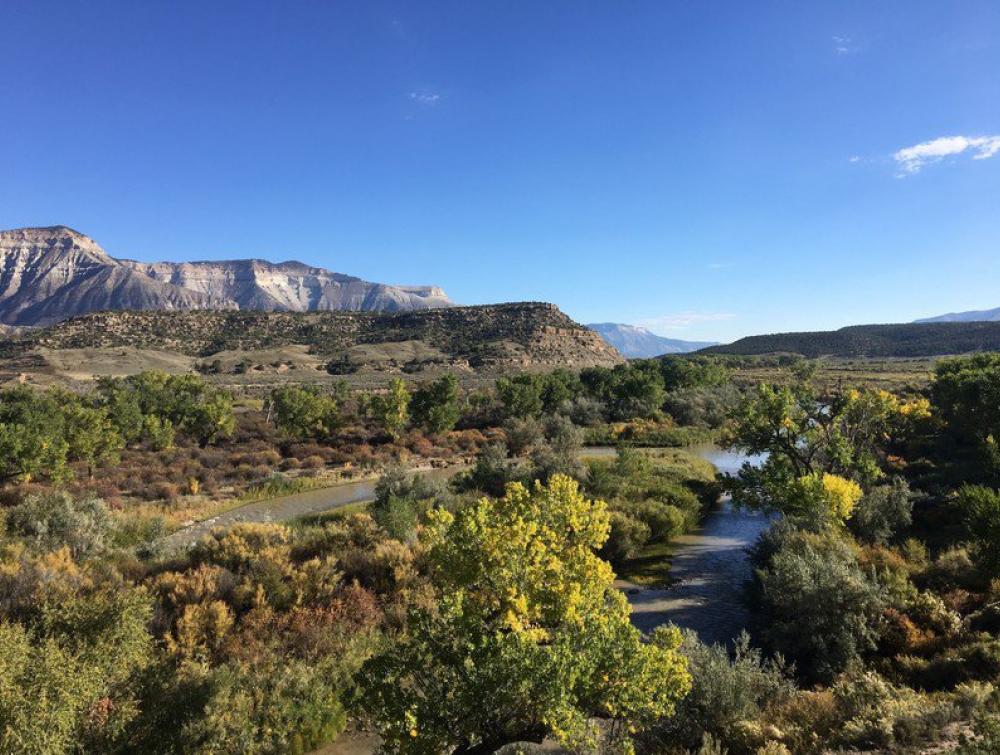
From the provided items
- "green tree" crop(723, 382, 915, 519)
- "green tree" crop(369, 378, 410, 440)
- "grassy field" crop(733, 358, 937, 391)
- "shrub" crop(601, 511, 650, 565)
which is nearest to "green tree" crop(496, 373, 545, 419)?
"green tree" crop(369, 378, 410, 440)

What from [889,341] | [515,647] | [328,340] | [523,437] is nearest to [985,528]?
[515,647]

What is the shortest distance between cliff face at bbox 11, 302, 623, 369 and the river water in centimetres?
8533

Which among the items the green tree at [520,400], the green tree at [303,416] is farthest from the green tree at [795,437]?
the green tree at [303,416]

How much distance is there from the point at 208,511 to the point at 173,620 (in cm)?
1763

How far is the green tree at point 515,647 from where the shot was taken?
7.09 meters

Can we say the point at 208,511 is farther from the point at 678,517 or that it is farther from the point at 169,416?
the point at 678,517

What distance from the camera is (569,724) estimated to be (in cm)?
679

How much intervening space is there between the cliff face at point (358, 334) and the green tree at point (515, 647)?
334 feet

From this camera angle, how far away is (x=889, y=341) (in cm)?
15712

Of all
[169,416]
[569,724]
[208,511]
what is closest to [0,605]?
[569,724]

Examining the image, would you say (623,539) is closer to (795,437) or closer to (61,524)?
(795,437)

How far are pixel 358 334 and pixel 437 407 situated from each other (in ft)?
308

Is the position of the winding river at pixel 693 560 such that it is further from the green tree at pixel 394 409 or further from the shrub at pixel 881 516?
the green tree at pixel 394 409

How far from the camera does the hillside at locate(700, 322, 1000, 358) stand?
137 meters
